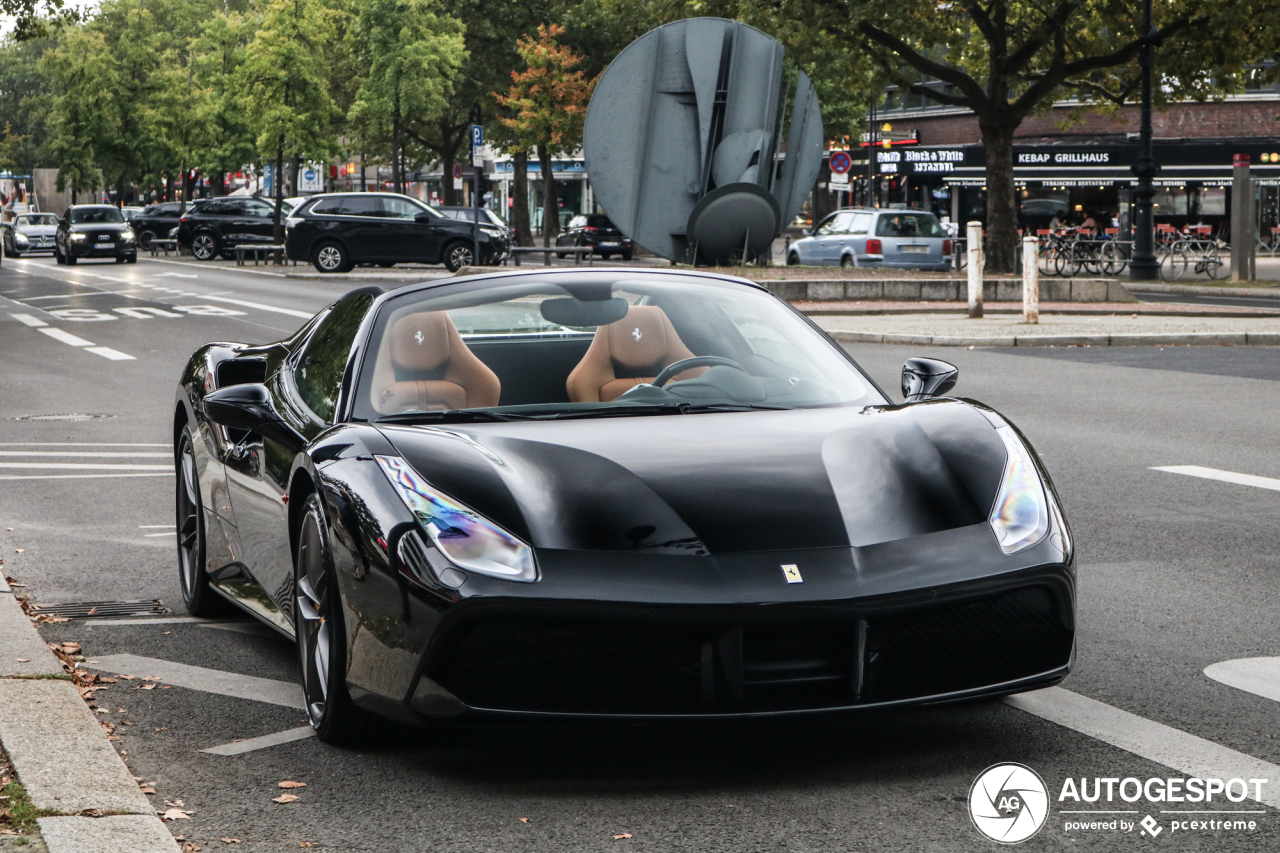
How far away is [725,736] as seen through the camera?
14.1 feet

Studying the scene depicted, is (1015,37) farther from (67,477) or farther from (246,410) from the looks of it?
(246,410)

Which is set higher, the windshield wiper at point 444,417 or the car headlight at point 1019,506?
the windshield wiper at point 444,417

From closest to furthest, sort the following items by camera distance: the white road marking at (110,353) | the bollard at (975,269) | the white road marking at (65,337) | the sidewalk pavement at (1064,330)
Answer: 1. the white road marking at (110,353)
2. the sidewalk pavement at (1064,330)
3. the white road marking at (65,337)
4. the bollard at (975,269)

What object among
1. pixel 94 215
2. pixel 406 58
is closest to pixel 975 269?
pixel 406 58

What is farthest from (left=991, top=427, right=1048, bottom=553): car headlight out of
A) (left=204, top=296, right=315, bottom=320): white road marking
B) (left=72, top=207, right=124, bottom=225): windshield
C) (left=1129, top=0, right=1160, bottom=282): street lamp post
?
(left=72, top=207, right=124, bottom=225): windshield

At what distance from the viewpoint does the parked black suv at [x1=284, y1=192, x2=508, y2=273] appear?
38281mm

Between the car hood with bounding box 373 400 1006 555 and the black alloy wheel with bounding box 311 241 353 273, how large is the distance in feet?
115

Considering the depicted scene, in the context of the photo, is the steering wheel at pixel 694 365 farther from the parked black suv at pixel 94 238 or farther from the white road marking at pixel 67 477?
the parked black suv at pixel 94 238

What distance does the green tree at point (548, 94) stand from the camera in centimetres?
5319

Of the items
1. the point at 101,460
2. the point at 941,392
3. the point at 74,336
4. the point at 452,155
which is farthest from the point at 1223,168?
the point at 941,392

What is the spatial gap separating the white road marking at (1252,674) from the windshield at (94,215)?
49942 millimetres

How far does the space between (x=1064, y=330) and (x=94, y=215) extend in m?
38.6

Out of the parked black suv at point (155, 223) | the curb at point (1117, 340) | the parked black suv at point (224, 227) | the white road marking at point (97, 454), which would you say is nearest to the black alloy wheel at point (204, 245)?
the parked black suv at point (224, 227)

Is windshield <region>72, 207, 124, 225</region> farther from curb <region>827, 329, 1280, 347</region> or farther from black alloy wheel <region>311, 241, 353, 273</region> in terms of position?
curb <region>827, 329, 1280, 347</region>
